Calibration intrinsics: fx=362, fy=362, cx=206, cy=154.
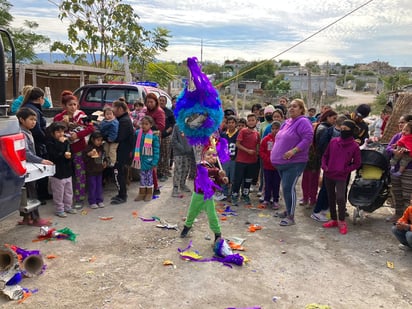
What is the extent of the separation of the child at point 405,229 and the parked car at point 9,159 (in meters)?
4.49

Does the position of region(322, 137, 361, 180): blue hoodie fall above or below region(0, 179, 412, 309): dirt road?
above

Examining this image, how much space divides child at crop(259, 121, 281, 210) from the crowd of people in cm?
2

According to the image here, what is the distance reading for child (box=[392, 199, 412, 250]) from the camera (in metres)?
4.47

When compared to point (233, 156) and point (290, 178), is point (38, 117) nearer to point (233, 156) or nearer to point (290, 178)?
point (233, 156)

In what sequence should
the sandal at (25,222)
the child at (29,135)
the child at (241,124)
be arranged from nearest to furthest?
the child at (29,135), the sandal at (25,222), the child at (241,124)

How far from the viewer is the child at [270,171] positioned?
6.25m

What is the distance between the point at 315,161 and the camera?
6188mm

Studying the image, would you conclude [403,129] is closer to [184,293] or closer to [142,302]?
[184,293]

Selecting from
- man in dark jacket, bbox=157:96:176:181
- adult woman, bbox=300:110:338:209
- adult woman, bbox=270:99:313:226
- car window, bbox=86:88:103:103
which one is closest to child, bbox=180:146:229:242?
adult woman, bbox=270:99:313:226

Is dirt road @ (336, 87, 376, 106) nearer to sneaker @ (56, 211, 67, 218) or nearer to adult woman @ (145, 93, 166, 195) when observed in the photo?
adult woman @ (145, 93, 166, 195)

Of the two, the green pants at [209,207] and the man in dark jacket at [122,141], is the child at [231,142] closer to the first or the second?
the man in dark jacket at [122,141]

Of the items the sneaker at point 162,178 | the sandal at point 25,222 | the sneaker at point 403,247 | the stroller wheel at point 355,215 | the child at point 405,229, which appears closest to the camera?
the child at point 405,229

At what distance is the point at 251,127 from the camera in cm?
639

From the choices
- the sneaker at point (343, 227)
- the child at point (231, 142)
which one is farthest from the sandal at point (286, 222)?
the child at point (231, 142)
